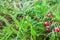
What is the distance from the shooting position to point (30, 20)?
6.19 feet

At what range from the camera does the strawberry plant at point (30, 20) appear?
5.88ft

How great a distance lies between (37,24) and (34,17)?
15 cm

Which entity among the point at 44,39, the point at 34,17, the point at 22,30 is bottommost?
the point at 44,39

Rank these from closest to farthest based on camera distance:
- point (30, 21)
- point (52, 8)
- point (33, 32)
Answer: point (33, 32) → point (30, 21) → point (52, 8)

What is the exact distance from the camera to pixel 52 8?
1998 millimetres

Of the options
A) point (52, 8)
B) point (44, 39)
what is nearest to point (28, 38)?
point (44, 39)

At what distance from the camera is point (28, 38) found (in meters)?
1.80

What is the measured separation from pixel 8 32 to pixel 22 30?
0.14 metres

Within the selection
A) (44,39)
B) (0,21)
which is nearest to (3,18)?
(0,21)

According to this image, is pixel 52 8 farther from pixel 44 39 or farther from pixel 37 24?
pixel 44 39

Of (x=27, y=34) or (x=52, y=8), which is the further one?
(x=52, y=8)

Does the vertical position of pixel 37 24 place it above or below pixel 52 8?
below

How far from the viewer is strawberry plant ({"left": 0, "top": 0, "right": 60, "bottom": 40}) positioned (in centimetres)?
179

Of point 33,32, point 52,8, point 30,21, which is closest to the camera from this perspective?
point 33,32
